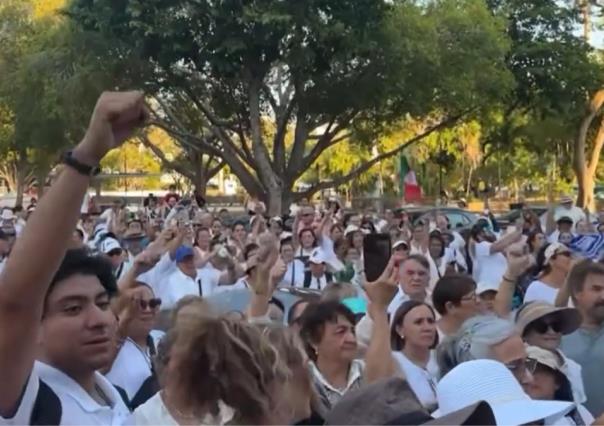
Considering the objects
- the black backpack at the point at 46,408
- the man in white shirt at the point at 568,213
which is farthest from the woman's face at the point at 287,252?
the black backpack at the point at 46,408

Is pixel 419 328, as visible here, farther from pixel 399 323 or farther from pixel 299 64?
pixel 299 64

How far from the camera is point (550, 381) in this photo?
14.9ft

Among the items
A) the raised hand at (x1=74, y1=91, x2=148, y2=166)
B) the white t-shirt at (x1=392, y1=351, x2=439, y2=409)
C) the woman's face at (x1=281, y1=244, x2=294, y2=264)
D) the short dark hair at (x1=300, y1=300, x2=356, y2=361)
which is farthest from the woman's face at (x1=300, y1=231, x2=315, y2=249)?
the raised hand at (x1=74, y1=91, x2=148, y2=166)

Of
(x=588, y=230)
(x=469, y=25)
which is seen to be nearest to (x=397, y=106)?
(x=469, y=25)

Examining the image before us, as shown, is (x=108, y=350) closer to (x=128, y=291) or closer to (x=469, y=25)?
(x=128, y=291)

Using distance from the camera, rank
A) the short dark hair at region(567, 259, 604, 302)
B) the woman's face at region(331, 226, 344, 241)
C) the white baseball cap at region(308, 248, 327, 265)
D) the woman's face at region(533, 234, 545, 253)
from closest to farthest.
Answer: the short dark hair at region(567, 259, 604, 302)
the white baseball cap at region(308, 248, 327, 265)
the woman's face at region(533, 234, 545, 253)
the woman's face at region(331, 226, 344, 241)

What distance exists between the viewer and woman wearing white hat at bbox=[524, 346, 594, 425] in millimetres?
4473

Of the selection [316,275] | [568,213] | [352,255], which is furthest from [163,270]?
[568,213]

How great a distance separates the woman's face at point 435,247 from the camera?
1166 centimetres

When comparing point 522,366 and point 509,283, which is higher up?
point 509,283

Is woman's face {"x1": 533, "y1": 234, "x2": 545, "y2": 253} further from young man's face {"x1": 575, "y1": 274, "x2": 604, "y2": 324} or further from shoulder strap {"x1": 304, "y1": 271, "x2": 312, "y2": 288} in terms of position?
young man's face {"x1": 575, "y1": 274, "x2": 604, "y2": 324}

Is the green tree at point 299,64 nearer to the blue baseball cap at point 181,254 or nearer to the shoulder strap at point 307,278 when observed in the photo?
the shoulder strap at point 307,278

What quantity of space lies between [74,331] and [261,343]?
0.54 m

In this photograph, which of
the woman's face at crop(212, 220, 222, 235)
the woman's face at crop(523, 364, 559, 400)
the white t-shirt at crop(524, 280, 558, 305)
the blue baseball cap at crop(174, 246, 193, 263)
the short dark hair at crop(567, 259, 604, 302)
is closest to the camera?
the woman's face at crop(523, 364, 559, 400)
